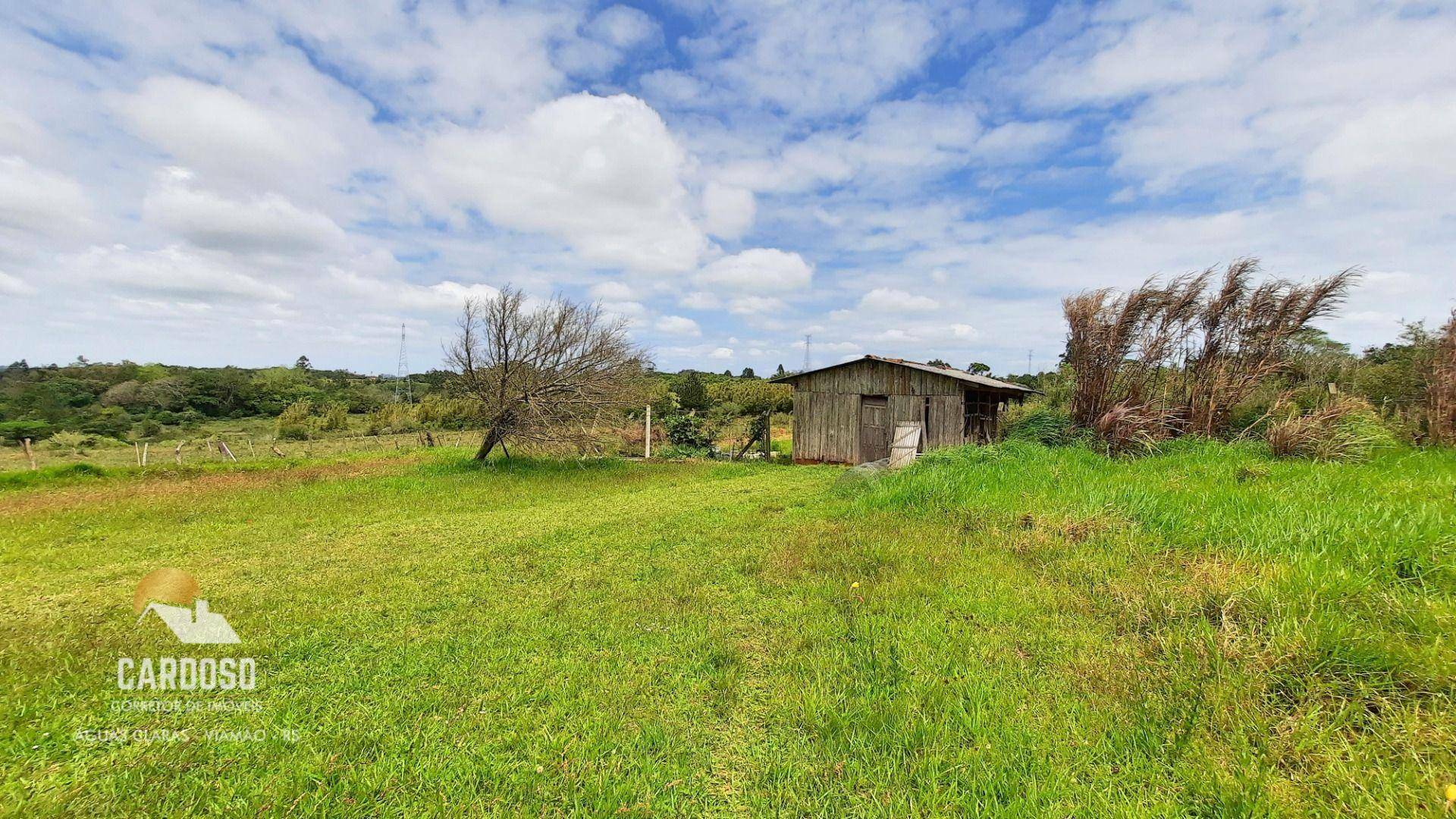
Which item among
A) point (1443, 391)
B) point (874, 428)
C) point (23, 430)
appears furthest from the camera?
point (23, 430)

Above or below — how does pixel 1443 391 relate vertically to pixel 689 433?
above

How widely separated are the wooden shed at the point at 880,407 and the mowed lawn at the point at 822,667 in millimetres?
7985

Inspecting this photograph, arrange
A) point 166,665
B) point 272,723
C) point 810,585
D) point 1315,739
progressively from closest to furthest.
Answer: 1. point 1315,739
2. point 272,723
3. point 166,665
4. point 810,585

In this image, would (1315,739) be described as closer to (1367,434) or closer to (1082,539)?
(1082,539)

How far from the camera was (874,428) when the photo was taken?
48.8 ft

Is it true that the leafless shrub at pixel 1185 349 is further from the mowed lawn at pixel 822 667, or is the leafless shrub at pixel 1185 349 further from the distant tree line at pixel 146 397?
the distant tree line at pixel 146 397

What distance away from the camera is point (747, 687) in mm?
2920

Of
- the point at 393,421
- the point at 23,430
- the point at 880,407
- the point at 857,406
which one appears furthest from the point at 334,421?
the point at 880,407

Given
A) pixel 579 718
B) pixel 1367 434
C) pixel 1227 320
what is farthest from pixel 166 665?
pixel 1227 320

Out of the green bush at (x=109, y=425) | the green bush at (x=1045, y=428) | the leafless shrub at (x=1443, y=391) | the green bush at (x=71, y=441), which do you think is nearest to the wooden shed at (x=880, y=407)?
the green bush at (x=1045, y=428)

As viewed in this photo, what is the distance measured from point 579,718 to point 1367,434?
1185cm

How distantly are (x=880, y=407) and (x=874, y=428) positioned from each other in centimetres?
66

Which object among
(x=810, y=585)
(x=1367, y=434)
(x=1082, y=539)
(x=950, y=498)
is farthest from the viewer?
(x=1367, y=434)

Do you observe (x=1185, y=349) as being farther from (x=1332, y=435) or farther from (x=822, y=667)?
(x=822, y=667)
